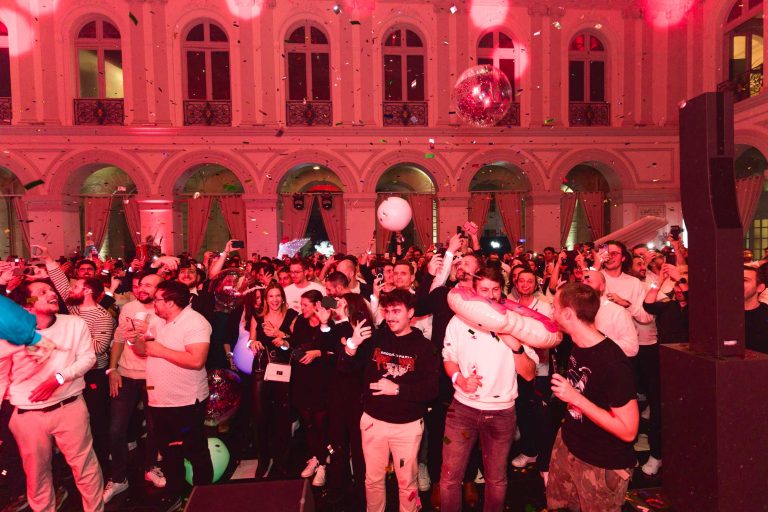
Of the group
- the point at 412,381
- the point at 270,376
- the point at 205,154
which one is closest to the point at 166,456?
the point at 270,376

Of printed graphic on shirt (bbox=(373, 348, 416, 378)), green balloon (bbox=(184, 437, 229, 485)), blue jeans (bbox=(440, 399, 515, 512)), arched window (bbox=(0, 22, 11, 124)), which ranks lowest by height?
green balloon (bbox=(184, 437, 229, 485))

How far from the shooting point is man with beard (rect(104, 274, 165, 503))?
12.8 feet

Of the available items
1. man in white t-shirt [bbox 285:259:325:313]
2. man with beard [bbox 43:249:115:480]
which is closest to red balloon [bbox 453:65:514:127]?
man in white t-shirt [bbox 285:259:325:313]

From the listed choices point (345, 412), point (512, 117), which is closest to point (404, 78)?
point (512, 117)

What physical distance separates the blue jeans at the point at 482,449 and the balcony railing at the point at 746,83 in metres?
12.5

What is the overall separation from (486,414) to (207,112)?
1262cm

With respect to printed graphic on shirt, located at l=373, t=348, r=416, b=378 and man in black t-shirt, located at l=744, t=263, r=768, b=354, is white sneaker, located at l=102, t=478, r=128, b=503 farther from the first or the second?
man in black t-shirt, located at l=744, t=263, r=768, b=354

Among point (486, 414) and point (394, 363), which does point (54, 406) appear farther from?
point (486, 414)

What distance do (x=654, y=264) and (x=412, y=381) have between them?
4.88m

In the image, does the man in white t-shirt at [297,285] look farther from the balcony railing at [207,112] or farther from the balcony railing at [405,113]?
the balcony railing at [207,112]

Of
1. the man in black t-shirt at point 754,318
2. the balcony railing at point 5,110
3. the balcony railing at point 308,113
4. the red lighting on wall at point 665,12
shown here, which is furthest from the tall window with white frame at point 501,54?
the balcony railing at point 5,110

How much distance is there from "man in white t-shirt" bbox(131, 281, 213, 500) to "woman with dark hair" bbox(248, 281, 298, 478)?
67cm

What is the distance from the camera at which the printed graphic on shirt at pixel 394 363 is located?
307cm

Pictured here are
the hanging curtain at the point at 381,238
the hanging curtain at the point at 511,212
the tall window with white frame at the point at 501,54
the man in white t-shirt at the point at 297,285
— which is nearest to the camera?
the man in white t-shirt at the point at 297,285
